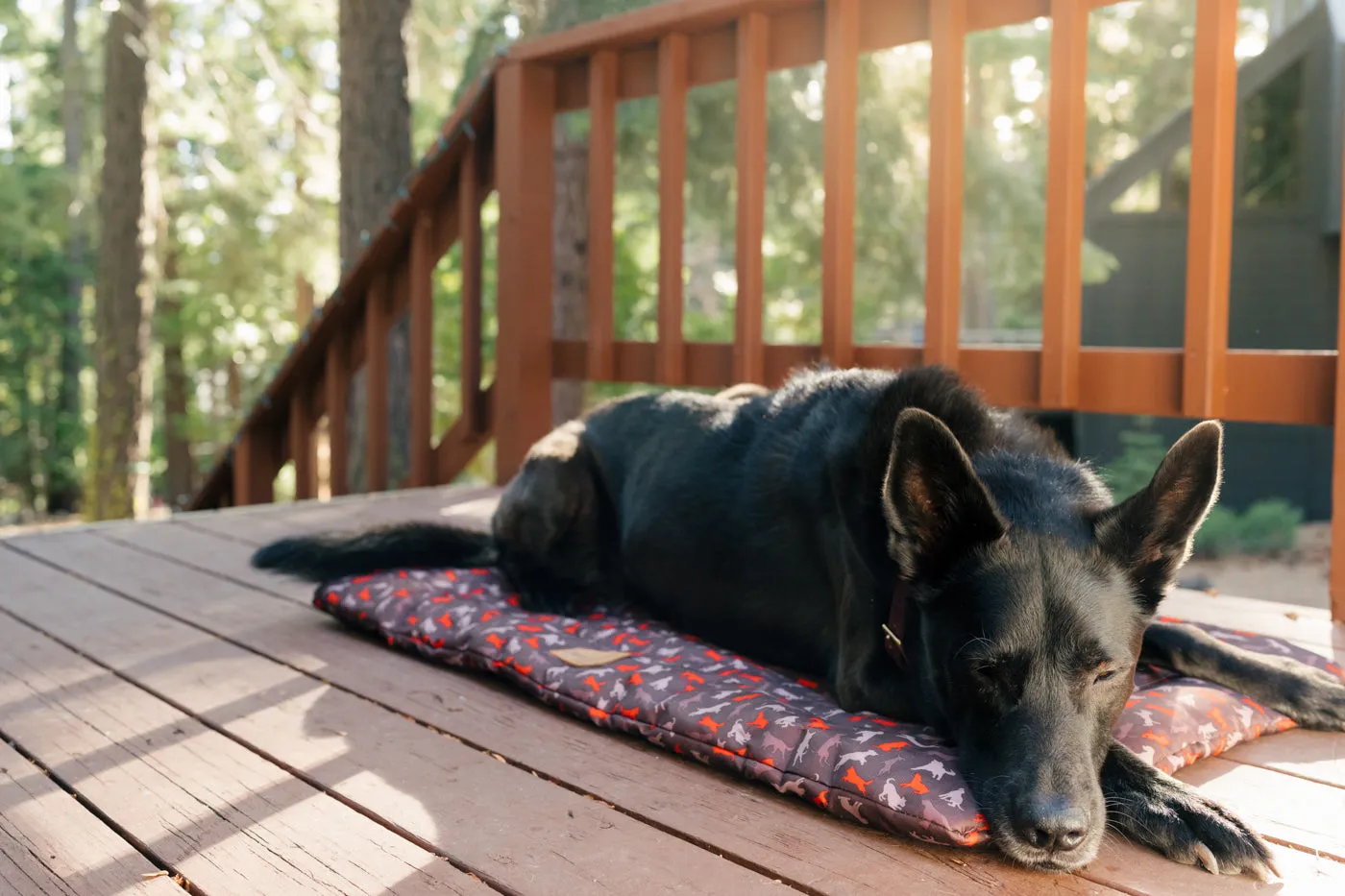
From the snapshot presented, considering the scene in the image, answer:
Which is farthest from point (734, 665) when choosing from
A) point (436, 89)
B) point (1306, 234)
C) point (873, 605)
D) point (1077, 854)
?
point (436, 89)

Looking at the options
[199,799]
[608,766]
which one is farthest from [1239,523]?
[199,799]

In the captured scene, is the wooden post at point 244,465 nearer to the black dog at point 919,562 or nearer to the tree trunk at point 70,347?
the black dog at point 919,562

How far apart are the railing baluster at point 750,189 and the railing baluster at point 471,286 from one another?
4.16ft

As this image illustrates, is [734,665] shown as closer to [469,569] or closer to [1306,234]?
[469,569]

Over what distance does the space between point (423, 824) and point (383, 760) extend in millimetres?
279

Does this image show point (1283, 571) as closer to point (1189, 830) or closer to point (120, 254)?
point (1189, 830)

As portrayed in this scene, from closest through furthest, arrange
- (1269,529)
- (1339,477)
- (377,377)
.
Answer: (1339,477) → (377,377) → (1269,529)

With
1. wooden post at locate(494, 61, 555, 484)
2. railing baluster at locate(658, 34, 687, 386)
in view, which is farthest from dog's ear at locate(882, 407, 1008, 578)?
wooden post at locate(494, 61, 555, 484)

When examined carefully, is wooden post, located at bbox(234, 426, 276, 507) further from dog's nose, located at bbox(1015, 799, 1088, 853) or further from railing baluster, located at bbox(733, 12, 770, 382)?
dog's nose, located at bbox(1015, 799, 1088, 853)

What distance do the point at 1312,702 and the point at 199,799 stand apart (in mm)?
1903

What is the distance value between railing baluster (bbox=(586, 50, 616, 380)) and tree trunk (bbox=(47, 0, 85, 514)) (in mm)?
17607

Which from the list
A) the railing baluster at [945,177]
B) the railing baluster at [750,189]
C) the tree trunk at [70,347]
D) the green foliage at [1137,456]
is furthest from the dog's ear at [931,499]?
the tree trunk at [70,347]

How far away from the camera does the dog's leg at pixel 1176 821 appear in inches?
58.3

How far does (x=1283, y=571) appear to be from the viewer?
8312mm
